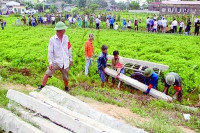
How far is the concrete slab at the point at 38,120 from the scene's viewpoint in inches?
151

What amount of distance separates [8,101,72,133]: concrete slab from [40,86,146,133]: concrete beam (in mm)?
671

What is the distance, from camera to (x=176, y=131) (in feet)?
15.0

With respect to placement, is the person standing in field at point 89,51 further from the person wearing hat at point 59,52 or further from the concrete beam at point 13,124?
the concrete beam at point 13,124

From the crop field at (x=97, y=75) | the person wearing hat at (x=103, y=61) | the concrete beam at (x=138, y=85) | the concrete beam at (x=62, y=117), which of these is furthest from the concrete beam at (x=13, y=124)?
the concrete beam at (x=138, y=85)

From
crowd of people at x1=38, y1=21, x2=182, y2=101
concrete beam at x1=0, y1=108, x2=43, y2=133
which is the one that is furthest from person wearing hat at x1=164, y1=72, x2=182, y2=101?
concrete beam at x1=0, y1=108, x2=43, y2=133

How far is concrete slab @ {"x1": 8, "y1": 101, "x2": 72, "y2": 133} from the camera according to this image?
3844 millimetres

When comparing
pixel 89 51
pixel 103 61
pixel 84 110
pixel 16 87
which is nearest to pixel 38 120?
pixel 84 110

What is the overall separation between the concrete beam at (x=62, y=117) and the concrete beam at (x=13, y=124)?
36 centimetres

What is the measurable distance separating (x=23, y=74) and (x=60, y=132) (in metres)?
5.00

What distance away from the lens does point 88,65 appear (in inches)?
360

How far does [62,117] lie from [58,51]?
2.27 m

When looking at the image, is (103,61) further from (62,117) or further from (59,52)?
(62,117)

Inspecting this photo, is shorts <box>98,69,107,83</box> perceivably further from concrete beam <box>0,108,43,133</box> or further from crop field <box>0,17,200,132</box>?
concrete beam <box>0,108,43,133</box>

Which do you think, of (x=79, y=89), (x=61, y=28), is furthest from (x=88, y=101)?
(x=61, y=28)
